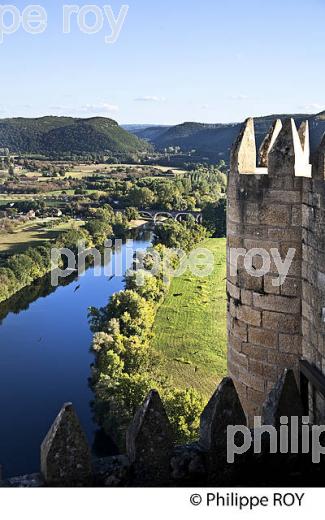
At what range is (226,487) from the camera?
143 inches

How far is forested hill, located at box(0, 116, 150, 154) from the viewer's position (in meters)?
118

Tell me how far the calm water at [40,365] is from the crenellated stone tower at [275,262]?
1586 centimetres

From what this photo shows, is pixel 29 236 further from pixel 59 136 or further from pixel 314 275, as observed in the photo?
pixel 59 136

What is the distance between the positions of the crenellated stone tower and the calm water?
15.9m

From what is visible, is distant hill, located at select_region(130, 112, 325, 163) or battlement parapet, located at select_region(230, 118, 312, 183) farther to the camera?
distant hill, located at select_region(130, 112, 325, 163)

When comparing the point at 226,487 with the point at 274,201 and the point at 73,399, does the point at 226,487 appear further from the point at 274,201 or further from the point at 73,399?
the point at 73,399

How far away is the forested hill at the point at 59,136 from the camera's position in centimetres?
11806

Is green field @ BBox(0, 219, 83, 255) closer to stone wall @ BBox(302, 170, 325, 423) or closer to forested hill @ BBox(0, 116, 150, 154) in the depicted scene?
stone wall @ BBox(302, 170, 325, 423)

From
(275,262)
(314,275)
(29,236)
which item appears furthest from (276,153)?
(29,236)

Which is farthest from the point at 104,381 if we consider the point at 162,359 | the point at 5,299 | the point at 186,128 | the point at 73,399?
the point at 186,128

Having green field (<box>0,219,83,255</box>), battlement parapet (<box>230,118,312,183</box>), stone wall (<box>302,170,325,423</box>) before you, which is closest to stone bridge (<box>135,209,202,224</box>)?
green field (<box>0,219,83,255</box>)

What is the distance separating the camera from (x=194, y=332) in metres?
32.1

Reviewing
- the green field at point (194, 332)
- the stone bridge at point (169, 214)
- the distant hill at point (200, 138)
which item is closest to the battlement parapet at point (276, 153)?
the green field at point (194, 332)

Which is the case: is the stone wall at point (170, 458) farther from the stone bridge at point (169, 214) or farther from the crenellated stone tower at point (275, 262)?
the stone bridge at point (169, 214)
